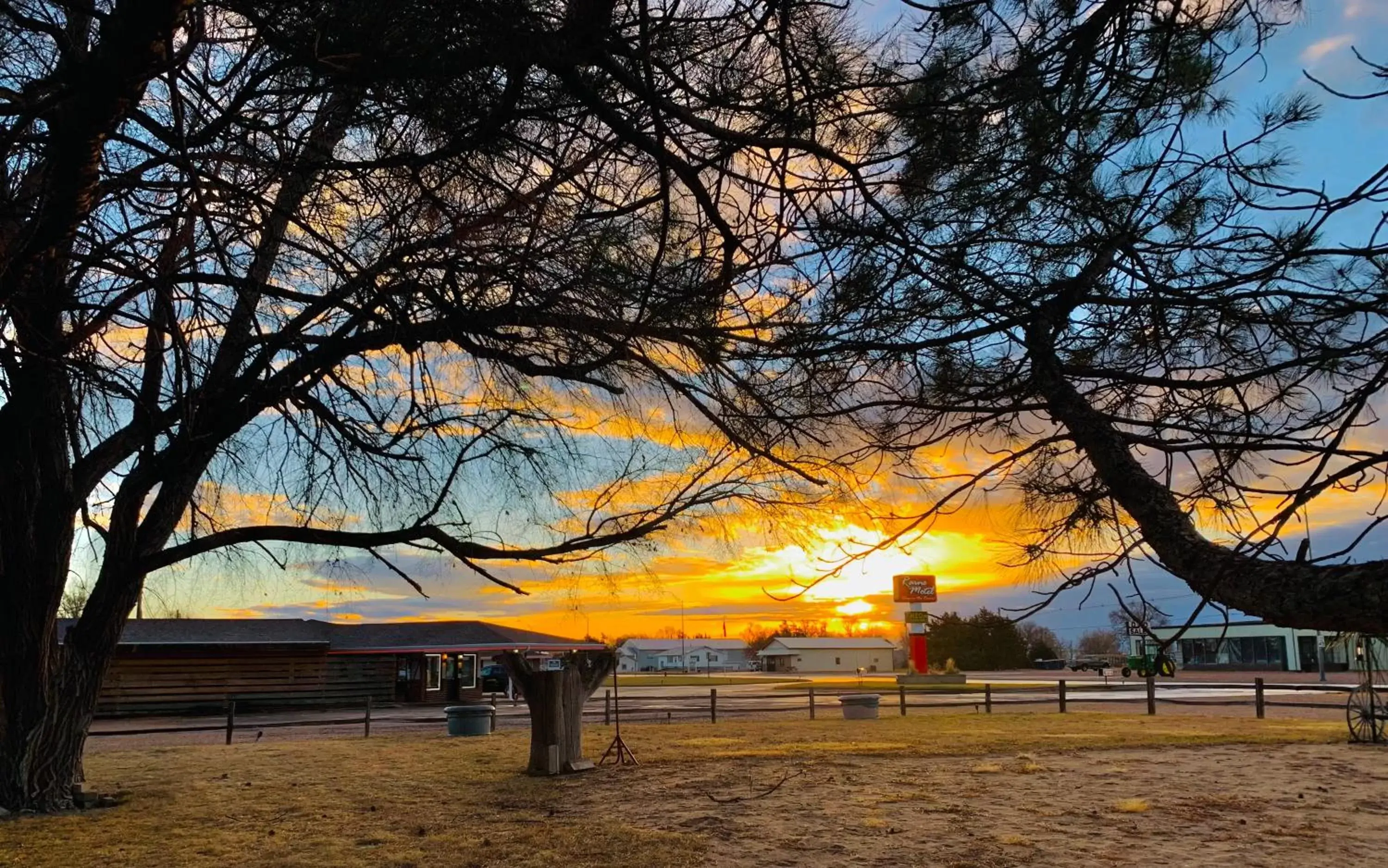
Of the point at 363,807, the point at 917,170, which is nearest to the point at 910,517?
the point at 917,170

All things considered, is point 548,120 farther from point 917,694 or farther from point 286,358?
point 917,694

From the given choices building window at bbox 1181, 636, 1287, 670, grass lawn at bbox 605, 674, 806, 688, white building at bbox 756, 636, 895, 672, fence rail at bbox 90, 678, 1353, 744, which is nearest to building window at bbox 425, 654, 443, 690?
fence rail at bbox 90, 678, 1353, 744

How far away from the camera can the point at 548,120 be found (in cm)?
359

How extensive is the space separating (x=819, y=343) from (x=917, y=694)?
32.0 metres

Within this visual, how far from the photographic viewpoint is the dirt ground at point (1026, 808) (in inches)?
267

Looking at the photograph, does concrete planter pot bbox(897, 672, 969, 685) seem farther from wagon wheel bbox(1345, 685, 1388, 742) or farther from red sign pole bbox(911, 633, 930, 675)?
wagon wheel bbox(1345, 685, 1388, 742)

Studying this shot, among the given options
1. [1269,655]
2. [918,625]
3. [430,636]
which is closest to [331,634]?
[430,636]

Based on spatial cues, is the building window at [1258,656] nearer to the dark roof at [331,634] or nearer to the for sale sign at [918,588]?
the for sale sign at [918,588]

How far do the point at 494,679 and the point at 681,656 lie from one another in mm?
84968

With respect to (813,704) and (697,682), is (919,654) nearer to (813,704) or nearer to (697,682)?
(697,682)

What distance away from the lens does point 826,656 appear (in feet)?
311

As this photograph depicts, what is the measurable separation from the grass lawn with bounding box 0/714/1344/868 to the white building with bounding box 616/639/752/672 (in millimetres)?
102273

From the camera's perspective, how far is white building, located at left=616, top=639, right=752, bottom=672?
120812mm

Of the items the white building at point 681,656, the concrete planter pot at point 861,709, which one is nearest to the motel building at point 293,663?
the concrete planter pot at point 861,709
